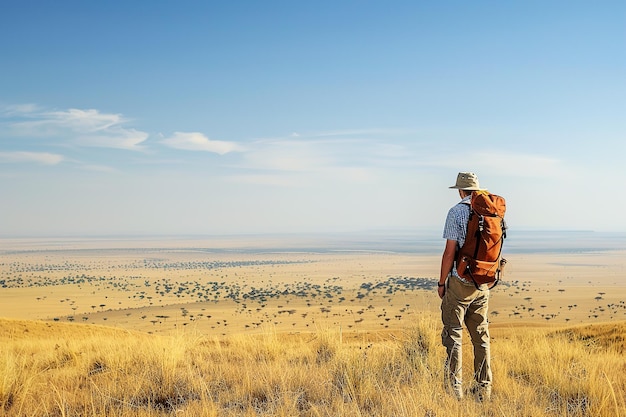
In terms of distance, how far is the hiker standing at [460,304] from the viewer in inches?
232

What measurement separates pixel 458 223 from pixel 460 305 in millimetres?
871

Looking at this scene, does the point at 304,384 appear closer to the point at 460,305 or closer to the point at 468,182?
the point at 460,305

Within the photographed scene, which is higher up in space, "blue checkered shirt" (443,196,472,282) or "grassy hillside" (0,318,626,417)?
"blue checkered shirt" (443,196,472,282)

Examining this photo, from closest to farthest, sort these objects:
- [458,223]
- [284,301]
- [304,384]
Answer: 1. [458,223]
2. [304,384]
3. [284,301]

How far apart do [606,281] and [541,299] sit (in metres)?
25.2

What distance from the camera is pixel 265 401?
6148 mm

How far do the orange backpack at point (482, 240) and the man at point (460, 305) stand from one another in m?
0.08

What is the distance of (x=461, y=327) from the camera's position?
610 cm

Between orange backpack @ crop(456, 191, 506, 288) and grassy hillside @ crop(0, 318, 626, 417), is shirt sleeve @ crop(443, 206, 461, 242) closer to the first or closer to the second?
orange backpack @ crop(456, 191, 506, 288)

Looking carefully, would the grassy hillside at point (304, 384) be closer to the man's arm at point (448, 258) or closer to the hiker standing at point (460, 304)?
the hiker standing at point (460, 304)

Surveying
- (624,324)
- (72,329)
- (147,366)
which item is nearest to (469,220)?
(147,366)

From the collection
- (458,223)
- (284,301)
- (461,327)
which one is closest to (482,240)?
(458,223)

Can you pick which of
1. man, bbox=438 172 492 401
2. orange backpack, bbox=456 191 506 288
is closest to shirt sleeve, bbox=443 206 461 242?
man, bbox=438 172 492 401

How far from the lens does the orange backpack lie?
5742mm
